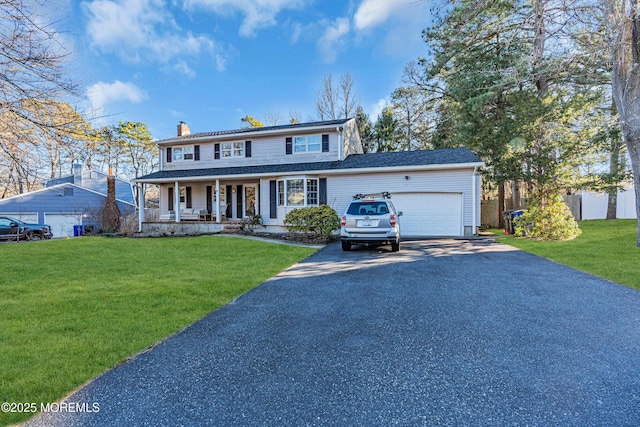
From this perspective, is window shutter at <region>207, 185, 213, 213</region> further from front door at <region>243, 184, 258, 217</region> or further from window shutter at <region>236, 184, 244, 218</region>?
front door at <region>243, 184, 258, 217</region>

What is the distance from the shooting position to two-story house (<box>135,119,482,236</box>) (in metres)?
13.4

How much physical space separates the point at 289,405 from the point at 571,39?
1220cm

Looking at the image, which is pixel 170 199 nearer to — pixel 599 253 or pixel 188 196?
pixel 188 196

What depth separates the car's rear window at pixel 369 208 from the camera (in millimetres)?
9219

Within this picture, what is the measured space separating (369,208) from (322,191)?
5892 millimetres

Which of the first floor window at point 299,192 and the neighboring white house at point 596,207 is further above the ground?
the first floor window at point 299,192

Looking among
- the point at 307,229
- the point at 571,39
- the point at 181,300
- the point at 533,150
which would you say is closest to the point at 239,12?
the point at 307,229

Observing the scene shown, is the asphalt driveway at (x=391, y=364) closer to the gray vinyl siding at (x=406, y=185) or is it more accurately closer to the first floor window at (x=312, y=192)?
the gray vinyl siding at (x=406, y=185)

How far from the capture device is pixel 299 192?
15289mm

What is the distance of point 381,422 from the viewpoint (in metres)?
2.13

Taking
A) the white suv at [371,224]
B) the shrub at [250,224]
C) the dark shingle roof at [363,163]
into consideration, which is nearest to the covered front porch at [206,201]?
the dark shingle roof at [363,163]

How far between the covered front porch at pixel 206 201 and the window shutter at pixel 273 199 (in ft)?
4.80

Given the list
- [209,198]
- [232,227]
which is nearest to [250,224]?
[232,227]

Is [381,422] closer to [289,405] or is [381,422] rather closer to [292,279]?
[289,405]
